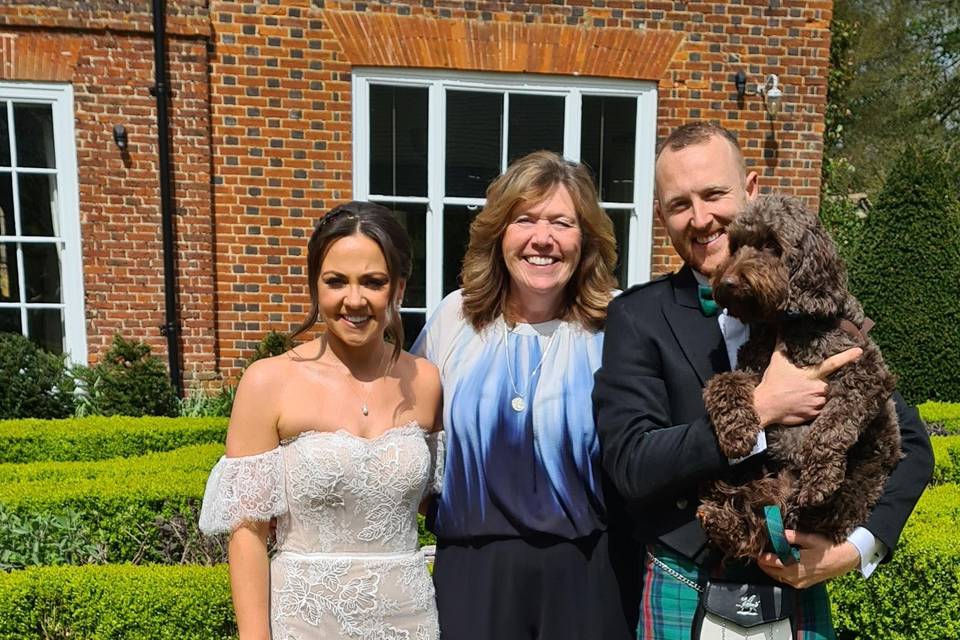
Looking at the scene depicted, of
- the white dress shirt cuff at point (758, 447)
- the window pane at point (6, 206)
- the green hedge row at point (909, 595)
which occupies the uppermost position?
the window pane at point (6, 206)

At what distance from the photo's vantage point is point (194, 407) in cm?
693

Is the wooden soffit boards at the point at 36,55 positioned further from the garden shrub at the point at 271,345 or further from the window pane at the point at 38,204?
the garden shrub at the point at 271,345

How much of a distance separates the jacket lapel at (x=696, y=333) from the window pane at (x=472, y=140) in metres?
5.67

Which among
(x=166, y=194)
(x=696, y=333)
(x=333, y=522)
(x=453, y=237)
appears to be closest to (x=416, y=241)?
(x=453, y=237)

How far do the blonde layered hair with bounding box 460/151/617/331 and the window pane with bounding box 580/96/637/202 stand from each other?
5.29 m

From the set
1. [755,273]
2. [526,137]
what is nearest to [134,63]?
[526,137]

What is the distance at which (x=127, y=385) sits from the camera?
676 centimetres

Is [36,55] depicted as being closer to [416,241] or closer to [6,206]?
[6,206]

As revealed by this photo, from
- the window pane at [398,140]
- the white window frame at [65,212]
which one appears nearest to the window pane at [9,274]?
the white window frame at [65,212]

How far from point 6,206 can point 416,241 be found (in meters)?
4.26

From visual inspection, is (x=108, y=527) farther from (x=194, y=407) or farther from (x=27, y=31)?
(x=27, y=31)

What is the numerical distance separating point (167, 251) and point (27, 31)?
97.2 inches

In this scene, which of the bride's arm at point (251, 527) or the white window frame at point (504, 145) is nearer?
the bride's arm at point (251, 527)

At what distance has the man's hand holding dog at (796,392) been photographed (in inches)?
63.2
